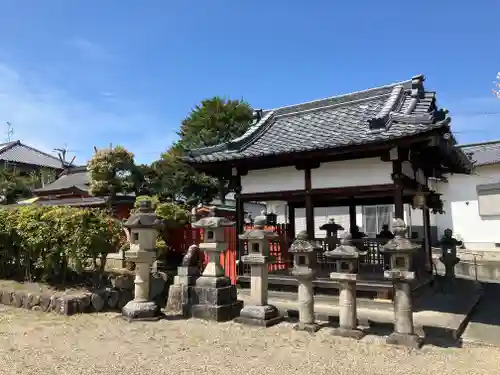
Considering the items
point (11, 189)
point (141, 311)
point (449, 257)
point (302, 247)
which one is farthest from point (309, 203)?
point (11, 189)

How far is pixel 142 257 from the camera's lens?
7.98 m

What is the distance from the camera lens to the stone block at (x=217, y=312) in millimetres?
7910

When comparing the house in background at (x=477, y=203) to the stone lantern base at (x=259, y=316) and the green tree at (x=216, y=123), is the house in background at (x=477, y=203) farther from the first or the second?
the stone lantern base at (x=259, y=316)

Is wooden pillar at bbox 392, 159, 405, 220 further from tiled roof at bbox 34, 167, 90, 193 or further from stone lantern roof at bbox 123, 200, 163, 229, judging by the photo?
tiled roof at bbox 34, 167, 90, 193

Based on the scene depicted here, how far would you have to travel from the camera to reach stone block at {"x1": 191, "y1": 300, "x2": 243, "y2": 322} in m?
7.91

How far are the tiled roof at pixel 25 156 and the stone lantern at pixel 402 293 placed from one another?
4526cm

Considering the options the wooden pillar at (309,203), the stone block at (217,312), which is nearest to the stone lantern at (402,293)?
the stone block at (217,312)

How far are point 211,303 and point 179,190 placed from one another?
1482cm

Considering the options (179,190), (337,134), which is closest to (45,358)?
(337,134)

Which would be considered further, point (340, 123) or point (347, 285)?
point (340, 123)

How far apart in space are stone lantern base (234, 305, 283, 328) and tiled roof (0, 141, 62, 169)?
4279 cm

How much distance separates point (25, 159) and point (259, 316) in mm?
45789

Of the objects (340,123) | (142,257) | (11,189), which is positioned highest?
(11,189)

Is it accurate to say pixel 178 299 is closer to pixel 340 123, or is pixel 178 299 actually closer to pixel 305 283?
pixel 305 283
